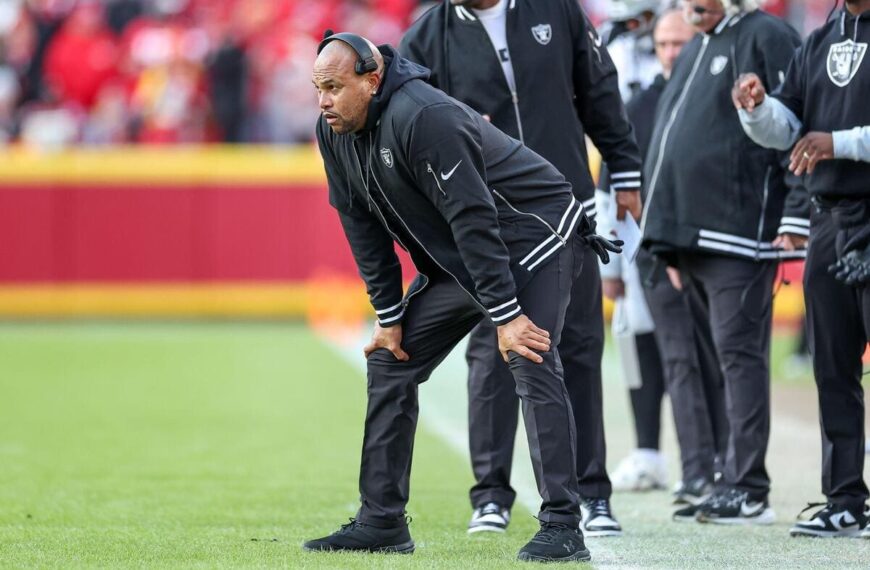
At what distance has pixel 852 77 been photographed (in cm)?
623

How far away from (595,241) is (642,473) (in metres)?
2.38

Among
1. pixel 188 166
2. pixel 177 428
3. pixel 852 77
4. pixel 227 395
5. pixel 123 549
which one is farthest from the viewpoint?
pixel 188 166

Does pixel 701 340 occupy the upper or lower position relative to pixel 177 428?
upper

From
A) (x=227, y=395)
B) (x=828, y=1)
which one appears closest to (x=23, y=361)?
(x=227, y=395)

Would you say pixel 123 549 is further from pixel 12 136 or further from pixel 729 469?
pixel 12 136

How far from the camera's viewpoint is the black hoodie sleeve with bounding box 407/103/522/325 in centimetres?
539

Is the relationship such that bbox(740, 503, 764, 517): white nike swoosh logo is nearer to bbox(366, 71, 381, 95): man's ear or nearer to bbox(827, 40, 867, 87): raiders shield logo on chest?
bbox(827, 40, 867, 87): raiders shield logo on chest

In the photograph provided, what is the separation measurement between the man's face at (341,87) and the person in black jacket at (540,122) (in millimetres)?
986

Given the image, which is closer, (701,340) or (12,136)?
(701,340)

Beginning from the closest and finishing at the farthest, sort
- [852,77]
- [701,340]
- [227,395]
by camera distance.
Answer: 1. [852,77]
2. [701,340]
3. [227,395]

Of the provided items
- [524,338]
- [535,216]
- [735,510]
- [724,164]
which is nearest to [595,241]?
[535,216]

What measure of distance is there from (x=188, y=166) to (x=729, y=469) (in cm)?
1302

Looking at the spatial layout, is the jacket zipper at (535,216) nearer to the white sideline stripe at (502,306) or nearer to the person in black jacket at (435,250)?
the person in black jacket at (435,250)

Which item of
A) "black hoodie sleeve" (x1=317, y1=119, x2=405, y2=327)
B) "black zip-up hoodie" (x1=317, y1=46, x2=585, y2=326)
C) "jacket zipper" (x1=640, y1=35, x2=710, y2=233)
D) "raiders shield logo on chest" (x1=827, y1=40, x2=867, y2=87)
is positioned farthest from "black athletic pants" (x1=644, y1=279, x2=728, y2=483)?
A: "black hoodie sleeve" (x1=317, y1=119, x2=405, y2=327)
